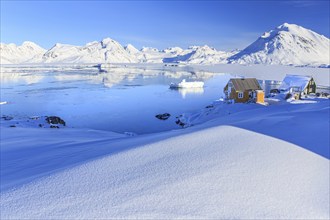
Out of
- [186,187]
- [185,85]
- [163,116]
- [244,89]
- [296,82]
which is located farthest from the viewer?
[185,85]

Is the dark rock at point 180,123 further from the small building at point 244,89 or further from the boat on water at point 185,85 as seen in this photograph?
the boat on water at point 185,85

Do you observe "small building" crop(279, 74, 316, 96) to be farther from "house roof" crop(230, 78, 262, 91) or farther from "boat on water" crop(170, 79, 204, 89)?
"boat on water" crop(170, 79, 204, 89)

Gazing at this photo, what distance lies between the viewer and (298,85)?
151ft

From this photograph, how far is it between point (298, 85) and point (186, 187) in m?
47.3

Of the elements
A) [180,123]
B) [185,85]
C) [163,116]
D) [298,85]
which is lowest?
[180,123]

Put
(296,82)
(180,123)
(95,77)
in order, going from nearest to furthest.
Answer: (180,123) < (296,82) < (95,77)

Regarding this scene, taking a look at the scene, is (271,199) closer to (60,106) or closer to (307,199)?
(307,199)

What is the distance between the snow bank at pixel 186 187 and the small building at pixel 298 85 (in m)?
42.0

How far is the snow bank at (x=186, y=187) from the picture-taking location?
4242 millimetres

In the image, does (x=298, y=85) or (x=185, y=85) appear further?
(x=185, y=85)

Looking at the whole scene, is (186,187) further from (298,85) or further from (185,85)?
(185,85)

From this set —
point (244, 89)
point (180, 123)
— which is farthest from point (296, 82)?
point (180, 123)

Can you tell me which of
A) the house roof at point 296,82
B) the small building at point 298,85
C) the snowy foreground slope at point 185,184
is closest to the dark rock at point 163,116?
the small building at point 298,85

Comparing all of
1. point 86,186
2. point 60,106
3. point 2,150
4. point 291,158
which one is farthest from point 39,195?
point 60,106
